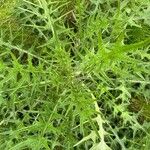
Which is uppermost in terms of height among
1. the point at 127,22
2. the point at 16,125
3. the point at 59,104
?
the point at 127,22

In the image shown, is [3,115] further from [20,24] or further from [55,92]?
[20,24]

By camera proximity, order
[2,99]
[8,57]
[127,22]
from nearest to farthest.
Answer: [2,99]
[127,22]
[8,57]

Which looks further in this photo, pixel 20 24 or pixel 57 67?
pixel 20 24

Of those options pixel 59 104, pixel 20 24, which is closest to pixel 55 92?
pixel 59 104

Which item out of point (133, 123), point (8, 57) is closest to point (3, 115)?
point (8, 57)

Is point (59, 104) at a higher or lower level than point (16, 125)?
higher

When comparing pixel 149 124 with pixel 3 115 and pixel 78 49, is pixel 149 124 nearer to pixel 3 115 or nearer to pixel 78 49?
pixel 78 49

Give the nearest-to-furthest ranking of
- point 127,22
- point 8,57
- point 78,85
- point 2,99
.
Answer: point 78,85 → point 2,99 → point 127,22 → point 8,57

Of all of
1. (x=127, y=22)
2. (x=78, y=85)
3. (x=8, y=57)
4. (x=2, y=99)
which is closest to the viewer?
(x=78, y=85)

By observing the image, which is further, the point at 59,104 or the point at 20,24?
the point at 20,24
